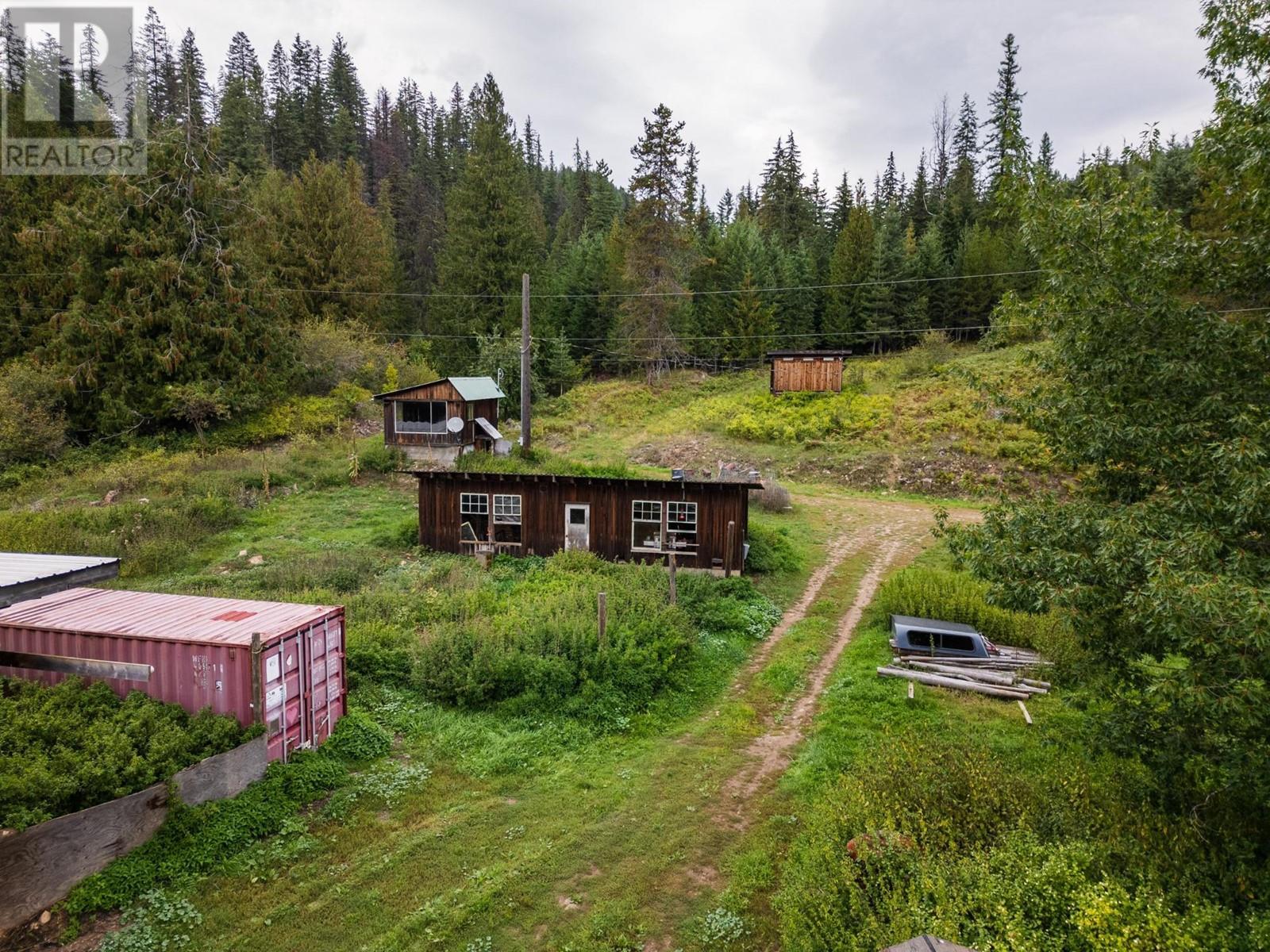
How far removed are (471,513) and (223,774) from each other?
13.0m

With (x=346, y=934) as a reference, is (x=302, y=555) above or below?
above

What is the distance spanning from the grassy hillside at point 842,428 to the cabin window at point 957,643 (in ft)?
45.6

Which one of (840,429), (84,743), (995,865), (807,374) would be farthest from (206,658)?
(807,374)

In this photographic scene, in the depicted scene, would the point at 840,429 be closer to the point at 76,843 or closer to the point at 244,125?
the point at 76,843

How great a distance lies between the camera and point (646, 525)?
20547mm

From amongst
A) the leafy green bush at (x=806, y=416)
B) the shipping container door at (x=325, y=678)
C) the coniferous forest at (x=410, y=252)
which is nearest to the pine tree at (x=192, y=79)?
the coniferous forest at (x=410, y=252)

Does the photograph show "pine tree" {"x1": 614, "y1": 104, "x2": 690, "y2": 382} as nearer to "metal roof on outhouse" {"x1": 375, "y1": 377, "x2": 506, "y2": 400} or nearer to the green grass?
the green grass

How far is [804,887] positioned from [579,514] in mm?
14680

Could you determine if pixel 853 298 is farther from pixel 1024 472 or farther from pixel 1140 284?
pixel 1140 284

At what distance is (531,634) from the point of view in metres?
13.2

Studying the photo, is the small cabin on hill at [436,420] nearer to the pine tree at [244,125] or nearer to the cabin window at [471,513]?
the cabin window at [471,513]

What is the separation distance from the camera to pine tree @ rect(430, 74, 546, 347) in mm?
47594

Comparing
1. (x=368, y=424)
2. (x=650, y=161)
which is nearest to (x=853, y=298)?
(x=650, y=161)

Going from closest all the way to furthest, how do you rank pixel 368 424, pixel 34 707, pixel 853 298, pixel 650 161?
pixel 34 707, pixel 368 424, pixel 650 161, pixel 853 298
